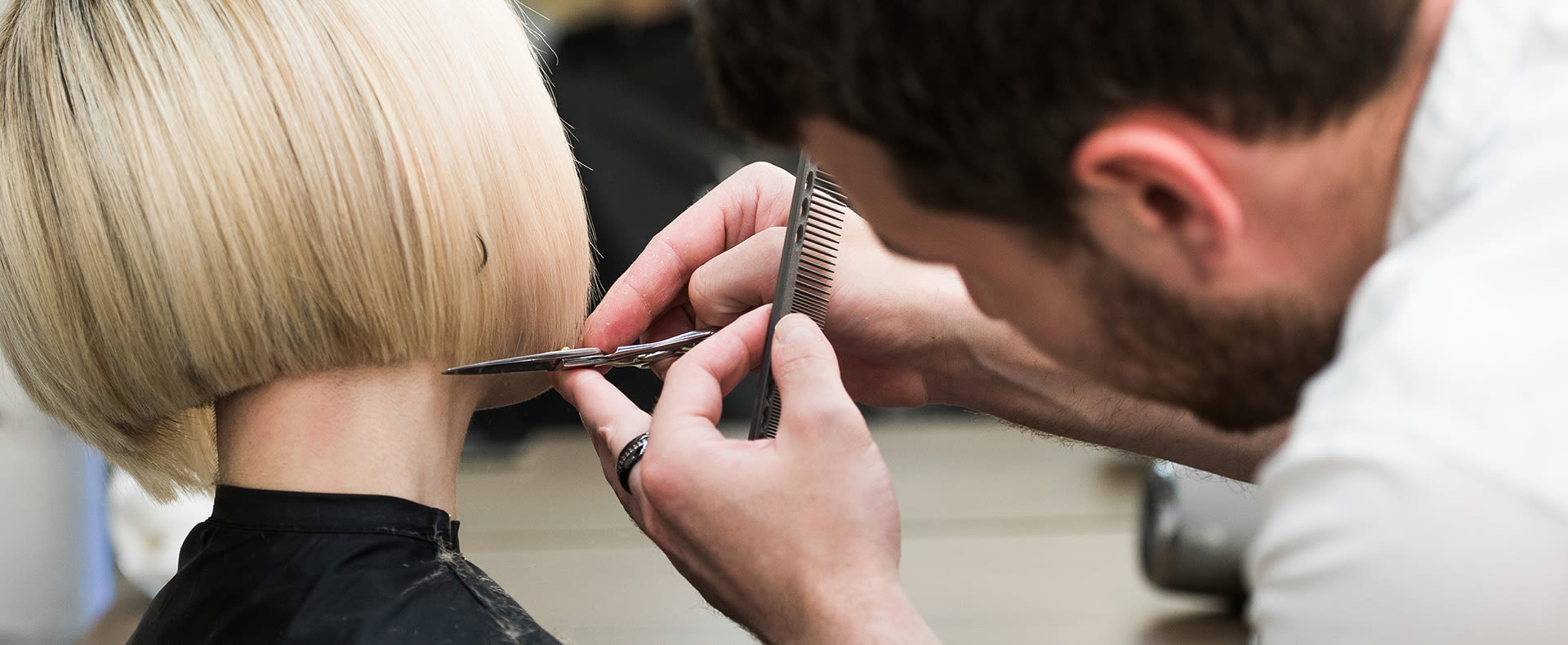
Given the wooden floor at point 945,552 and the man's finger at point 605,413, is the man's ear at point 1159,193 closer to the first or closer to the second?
the man's finger at point 605,413

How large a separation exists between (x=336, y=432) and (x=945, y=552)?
158 centimetres

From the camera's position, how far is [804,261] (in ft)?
3.42

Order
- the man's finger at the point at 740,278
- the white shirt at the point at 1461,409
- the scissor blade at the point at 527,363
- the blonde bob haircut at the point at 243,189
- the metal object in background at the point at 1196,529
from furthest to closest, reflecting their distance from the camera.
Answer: the metal object in background at the point at 1196,529, the man's finger at the point at 740,278, the scissor blade at the point at 527,363, the blonde bob haircut at the point at 243,189, the white shirt at the point at 1461,409

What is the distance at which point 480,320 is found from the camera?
0.95 m

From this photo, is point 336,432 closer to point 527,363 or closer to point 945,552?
point 527,363

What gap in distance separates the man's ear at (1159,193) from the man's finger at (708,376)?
0.38 m

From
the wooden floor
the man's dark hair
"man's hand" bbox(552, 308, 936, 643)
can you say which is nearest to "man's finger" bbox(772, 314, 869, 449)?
"man's hand" bbox(552, 308, 936, 643)

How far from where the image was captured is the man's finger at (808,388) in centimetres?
86

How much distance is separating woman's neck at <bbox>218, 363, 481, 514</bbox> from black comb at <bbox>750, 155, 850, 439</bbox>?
28cm

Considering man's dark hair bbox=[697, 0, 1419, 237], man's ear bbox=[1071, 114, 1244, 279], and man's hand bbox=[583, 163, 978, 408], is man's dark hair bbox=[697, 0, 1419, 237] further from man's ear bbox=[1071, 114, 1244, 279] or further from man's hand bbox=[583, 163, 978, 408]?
man's hand bbox=[583, 163, 978, 408]

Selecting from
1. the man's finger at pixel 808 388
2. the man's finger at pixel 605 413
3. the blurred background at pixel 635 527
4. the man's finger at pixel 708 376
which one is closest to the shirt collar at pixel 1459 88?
the man's finger at pixel 808 388

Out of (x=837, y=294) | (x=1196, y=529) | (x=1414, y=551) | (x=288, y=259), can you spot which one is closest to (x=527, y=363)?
(x=288, y=259)

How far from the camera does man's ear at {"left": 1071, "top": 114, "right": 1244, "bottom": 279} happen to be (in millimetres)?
591

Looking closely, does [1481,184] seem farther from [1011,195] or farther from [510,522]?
[510,522]
